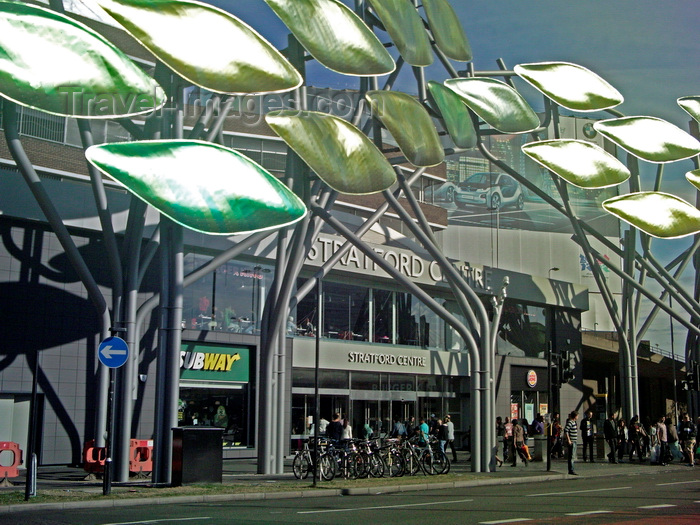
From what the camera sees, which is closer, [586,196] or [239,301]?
[239,301]

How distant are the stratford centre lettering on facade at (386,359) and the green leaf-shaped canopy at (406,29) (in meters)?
13.5

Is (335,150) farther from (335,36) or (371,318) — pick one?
(371,318)

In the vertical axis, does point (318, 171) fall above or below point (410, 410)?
above

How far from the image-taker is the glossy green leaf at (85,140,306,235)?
22125 millimetres

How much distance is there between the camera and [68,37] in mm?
21250

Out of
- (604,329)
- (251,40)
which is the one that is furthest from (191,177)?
(604,329)

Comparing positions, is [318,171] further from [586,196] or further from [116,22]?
[586,196]

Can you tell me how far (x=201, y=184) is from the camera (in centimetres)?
2338

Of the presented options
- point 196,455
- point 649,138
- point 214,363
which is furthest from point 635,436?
point 196,455

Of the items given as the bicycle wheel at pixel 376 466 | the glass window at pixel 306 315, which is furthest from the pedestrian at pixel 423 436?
the glass window at pixel 306 315

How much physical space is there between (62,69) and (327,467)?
40.0 feet

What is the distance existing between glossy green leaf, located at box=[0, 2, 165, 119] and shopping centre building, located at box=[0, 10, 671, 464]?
21.5 feet

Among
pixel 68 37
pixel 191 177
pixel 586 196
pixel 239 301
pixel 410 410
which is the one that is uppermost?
pixel 586 196

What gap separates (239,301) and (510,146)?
51.0 m
